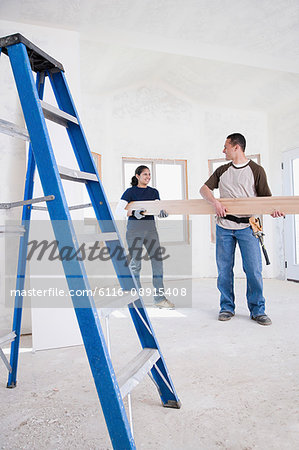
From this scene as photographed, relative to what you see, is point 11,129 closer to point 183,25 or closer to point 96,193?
point 96,193

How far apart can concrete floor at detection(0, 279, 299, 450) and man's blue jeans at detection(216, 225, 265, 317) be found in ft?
0.87

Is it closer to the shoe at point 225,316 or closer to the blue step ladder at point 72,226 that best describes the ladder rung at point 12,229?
the blue step ladder at point 72,226

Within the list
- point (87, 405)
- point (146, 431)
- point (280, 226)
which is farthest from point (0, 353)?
point (280, 226)

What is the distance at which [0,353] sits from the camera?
176 centimetres

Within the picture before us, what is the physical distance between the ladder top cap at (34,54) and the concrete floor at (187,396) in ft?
4.87

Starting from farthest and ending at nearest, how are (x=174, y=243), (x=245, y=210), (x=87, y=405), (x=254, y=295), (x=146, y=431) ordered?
(x=174, y=243)
(x=254, y=295)
(x=245, y=210)
(x=87, y=405)
(x=146, y=431)

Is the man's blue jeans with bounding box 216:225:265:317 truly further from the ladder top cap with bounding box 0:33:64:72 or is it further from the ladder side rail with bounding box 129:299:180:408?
the ladder top cap with bounding box 0:33:64:72

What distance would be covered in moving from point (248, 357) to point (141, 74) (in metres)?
4.57

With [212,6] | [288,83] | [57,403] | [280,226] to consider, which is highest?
[288,83]

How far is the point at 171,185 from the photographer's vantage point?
614cm

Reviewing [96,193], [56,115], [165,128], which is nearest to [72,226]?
[96,193]

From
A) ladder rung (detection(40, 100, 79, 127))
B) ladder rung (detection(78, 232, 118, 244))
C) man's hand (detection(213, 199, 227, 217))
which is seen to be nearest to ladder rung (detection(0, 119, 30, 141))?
ladder rung (detection(40, 100, 79, 127))

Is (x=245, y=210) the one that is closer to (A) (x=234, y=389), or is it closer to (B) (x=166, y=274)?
(A) (x=234, y=389)

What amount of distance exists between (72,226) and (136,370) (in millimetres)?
594
